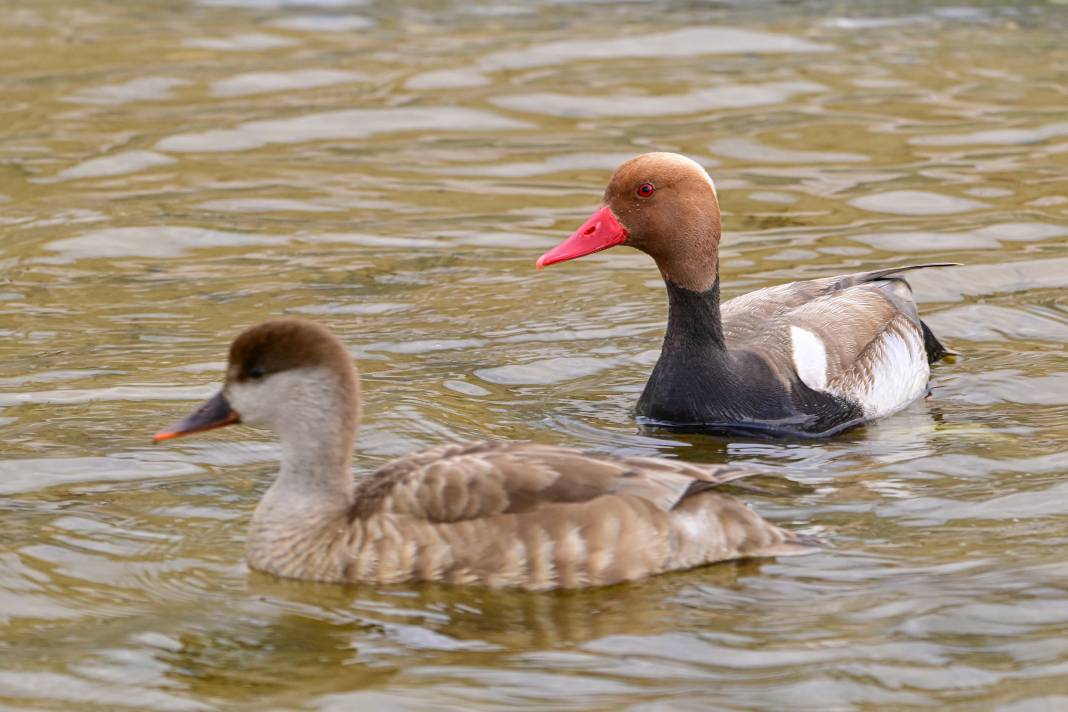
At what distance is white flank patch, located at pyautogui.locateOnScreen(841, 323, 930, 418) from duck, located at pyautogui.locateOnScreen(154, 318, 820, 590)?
2.55 meters

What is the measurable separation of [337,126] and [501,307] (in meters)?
4.74

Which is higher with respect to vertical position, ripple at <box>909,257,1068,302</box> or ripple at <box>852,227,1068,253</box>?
ripple at <box>852,227,1068,253</box>

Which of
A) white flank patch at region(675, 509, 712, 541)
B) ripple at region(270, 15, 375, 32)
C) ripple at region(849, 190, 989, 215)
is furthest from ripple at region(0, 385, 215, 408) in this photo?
ripple at region(270, 15, 375, 32)

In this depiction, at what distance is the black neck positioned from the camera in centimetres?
916

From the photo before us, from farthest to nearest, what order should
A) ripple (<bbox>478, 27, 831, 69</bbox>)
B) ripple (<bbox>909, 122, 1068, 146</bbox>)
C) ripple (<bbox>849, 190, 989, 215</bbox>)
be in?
ripple (<bbox>478, 27, 831, 69</bbox>) → ripple (<bbox>909, 122, 1068, 146</bbox>) → ripple (<bbox>849, 190, 989, 215</bbox>)

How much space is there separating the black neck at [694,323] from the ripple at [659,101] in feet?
21.1

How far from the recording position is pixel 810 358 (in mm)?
9422

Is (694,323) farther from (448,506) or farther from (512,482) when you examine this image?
(448,506)

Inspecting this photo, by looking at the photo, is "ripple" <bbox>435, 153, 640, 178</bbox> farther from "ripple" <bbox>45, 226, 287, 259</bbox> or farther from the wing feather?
the wing feather

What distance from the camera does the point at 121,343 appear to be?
10273mm

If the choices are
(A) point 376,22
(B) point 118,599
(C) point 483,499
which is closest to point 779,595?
(C) point 483,499

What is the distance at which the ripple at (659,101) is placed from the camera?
15.6m

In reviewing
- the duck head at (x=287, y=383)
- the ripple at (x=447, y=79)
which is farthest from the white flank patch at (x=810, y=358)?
the ripple at (x=447, y=79)

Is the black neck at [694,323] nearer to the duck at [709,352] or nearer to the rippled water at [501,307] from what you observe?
the duck at [709,352]
